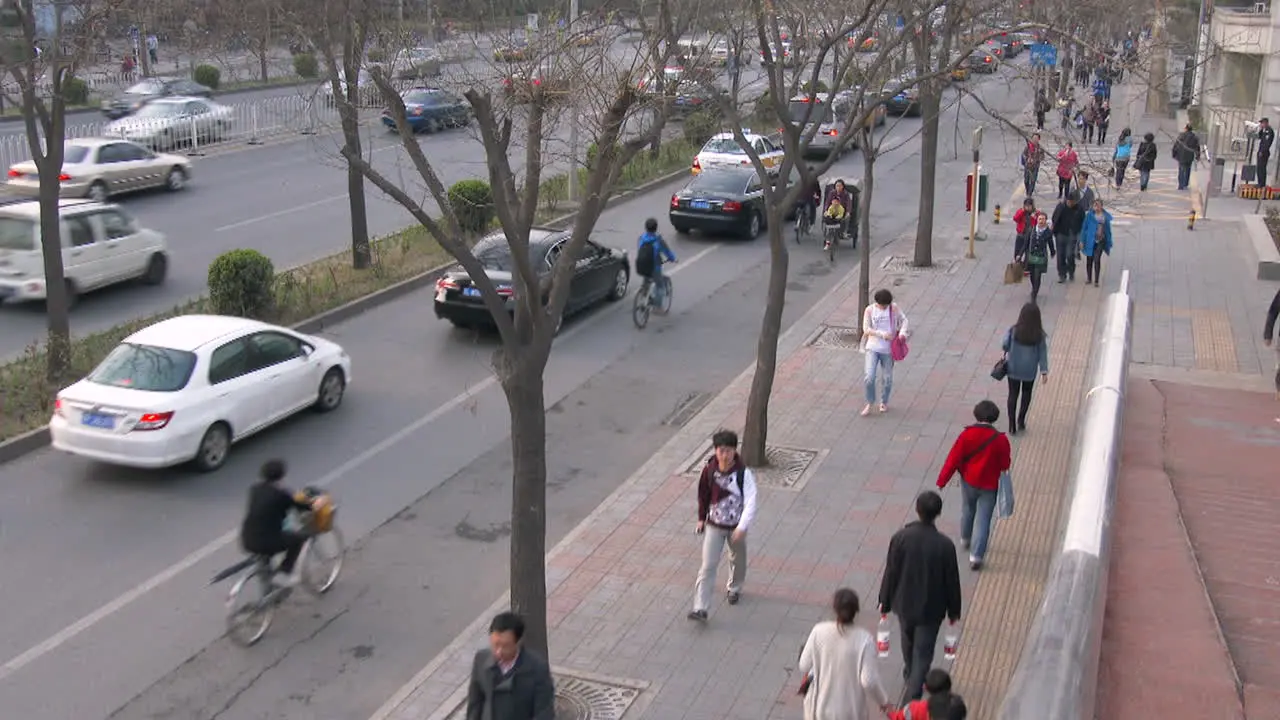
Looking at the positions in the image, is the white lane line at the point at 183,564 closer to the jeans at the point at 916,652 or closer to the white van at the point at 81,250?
the jeans at the point at 916,652

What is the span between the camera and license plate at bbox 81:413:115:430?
12305 millimetres

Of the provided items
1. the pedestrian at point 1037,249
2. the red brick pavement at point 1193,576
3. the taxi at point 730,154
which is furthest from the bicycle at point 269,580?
the taxi at point 730,154

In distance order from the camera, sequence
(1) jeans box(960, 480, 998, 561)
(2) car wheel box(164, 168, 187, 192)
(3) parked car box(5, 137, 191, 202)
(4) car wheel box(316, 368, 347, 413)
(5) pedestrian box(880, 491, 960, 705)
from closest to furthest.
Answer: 1. (5) pedestrian box(880, 491, 960, 705)
2. (1) jeans box(960, 480, 998, 561)
3. (4) car wheel box(316, 368, 347, 413)
4. (3) parked car box(5, 137, 191, 202)
5. (2) car wheel box(164, 168, 187, 192)

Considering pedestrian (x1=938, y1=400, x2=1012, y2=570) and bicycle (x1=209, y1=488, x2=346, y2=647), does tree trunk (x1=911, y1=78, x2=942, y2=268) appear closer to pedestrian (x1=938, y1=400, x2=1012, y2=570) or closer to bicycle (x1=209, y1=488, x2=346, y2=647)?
pedestrian (x1=938, y1=400, x2=1012, y2=570)

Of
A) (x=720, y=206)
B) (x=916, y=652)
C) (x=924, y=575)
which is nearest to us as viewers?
(x=924, y=575)

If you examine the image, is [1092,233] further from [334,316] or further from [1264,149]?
[334,316]

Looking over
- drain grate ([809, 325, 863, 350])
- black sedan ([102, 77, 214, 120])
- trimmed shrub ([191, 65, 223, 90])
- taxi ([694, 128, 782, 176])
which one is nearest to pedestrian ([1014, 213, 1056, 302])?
drain grate ([809, 325, 863, 350])

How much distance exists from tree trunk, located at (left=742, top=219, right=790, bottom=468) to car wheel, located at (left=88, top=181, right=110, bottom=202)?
1748cm

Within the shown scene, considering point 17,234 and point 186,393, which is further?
point 17,234

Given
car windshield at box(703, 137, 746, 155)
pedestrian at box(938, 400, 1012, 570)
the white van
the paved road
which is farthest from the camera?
car windshield at box(703, 137, 746, 155)

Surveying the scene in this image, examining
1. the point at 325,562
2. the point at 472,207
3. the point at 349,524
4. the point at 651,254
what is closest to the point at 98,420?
the point at 349,524

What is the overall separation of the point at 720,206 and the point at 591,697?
17.2m

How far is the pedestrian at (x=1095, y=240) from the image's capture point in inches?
848

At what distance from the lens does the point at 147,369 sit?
12.8 m
